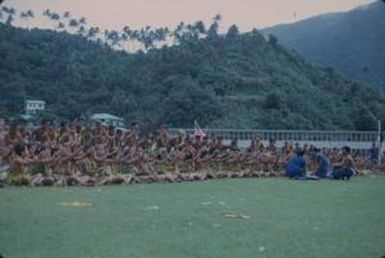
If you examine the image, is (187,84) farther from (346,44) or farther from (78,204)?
(78,204)

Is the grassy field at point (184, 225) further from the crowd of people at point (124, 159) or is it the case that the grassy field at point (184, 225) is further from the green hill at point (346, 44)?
the green hill at point (346, 44)

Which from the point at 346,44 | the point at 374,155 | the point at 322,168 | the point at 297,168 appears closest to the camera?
the point at 297,168

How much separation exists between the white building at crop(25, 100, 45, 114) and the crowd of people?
15210 mm

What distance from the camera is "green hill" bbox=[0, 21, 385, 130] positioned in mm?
37219

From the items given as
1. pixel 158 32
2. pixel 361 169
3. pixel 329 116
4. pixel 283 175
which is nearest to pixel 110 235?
pixel 283 175

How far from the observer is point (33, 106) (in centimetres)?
3275

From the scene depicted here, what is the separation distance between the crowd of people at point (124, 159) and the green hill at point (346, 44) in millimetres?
19319

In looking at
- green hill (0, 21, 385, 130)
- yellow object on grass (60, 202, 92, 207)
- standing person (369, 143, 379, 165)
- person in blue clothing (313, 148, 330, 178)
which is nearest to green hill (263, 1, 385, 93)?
green hill (0, 21, 385, 130)

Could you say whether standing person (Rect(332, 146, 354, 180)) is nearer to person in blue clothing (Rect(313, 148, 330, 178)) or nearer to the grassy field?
person in blue clothing (Rect(313, 148, 330, 178))

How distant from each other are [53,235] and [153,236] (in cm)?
84

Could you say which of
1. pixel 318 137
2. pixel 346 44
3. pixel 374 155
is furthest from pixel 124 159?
pixel 346 44

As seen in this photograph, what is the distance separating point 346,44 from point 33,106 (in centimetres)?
2932

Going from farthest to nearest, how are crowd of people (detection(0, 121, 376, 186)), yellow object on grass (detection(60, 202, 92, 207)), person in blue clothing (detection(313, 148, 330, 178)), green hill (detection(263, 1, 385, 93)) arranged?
green hill (detection(263, 1, 385, 93)), person in blue clothing (detection(313, 148, 330, 178)), crowd of people (detection(0, 121, 376, 186)), yellow object on grass (detection(60, 202, 92, 207))

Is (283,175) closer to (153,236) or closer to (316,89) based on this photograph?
(153,236)
